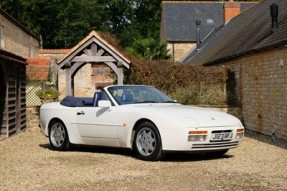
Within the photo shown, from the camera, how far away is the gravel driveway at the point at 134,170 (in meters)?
6.36

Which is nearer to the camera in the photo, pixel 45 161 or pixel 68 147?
pixel 45 161

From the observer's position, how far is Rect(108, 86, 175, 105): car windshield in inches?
383

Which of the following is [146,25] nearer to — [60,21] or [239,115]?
Answer: [60,21]

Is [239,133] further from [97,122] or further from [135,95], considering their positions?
[97,122]

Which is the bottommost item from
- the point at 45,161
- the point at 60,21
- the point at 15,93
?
the point at 45,161

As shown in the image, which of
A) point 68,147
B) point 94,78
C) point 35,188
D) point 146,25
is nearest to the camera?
point 35,188

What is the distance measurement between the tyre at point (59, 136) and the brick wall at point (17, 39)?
1991 centimetres

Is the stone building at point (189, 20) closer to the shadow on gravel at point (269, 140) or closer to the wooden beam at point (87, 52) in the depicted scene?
the wooden beam at point (87, 52)

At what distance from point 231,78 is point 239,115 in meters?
2.06

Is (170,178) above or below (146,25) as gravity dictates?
below

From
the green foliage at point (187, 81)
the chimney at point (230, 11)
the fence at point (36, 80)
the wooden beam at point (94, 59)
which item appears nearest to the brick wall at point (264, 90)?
the green foliage at point (187, 81)

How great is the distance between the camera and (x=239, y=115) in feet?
58.6

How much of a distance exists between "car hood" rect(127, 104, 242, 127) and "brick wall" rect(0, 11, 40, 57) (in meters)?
22.3

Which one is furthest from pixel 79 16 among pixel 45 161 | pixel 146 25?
pixel 45 161
